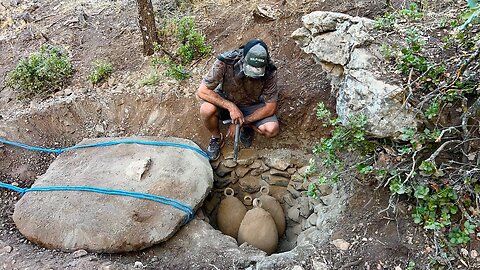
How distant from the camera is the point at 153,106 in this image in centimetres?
420

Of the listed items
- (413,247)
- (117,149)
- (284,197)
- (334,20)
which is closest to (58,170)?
(117,149)

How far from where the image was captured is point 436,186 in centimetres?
254

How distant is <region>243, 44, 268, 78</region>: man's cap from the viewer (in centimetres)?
325

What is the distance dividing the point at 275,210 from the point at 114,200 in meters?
1.35

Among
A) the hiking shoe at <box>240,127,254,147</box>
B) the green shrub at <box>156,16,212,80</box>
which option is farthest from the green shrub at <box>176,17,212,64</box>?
the hiking shoe at <box>240,127,254,147</box>

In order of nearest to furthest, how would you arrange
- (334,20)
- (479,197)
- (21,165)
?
(479,197) → (334,20) → (21,165)

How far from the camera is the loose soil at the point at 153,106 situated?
2.78 meters

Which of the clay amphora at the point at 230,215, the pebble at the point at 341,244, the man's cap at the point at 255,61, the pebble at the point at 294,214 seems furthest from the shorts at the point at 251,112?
the pebble at the point at 341,244

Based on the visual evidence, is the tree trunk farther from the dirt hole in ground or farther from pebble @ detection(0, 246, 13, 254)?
pebble @ detection(0, 246, 13, 254)

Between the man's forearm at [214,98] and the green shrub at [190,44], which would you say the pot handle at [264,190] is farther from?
the green shrub at [190,44]

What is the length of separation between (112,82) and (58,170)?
122 centimetres

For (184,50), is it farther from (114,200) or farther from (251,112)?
(114,200)

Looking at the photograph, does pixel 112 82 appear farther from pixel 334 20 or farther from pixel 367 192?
pixel 367 192

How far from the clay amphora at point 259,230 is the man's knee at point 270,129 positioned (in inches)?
26.1
